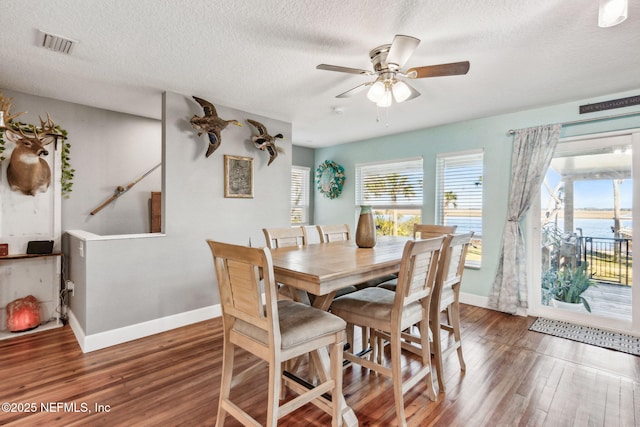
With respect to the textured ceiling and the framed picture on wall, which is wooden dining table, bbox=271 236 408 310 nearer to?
the textured ceiling

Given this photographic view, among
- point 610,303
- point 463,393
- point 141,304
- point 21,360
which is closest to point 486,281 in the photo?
point 610,303

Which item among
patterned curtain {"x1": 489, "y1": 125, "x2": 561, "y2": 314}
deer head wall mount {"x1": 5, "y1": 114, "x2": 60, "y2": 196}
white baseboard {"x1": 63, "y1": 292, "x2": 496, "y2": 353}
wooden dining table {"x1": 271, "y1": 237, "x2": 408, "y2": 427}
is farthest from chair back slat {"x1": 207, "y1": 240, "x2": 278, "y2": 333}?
patterned curtain {"x1": 489, "y1": 125, "x2": 561, "y2": 314}

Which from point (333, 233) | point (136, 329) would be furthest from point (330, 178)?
point (136, 329)

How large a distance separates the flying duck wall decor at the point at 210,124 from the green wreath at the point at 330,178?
2513 mm

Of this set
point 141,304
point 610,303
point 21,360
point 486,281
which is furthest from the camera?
point 486,281

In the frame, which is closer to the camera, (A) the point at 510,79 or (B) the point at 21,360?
(B) the point at 21,360

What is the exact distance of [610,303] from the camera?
3266 millimetres

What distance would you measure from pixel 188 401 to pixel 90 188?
2.76 meters

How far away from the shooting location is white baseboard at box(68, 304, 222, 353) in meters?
2.73

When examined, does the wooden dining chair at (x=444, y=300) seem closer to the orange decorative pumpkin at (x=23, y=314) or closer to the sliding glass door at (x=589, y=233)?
the sliding glass door at (x=589, y=233)

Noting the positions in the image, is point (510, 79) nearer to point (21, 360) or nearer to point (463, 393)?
point (463, 393)

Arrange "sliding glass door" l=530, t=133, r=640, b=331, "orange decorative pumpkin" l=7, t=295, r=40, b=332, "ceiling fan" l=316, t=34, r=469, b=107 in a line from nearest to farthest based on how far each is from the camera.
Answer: "ceiling fan" l=316, t=34, r=469, b=107, "orange decorative pumpkin" l=7, t=295, r=40, b=332, "sliding glass door" l=530, t=133, r=640, b=331

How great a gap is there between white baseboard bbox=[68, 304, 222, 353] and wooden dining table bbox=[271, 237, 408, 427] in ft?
5.61
